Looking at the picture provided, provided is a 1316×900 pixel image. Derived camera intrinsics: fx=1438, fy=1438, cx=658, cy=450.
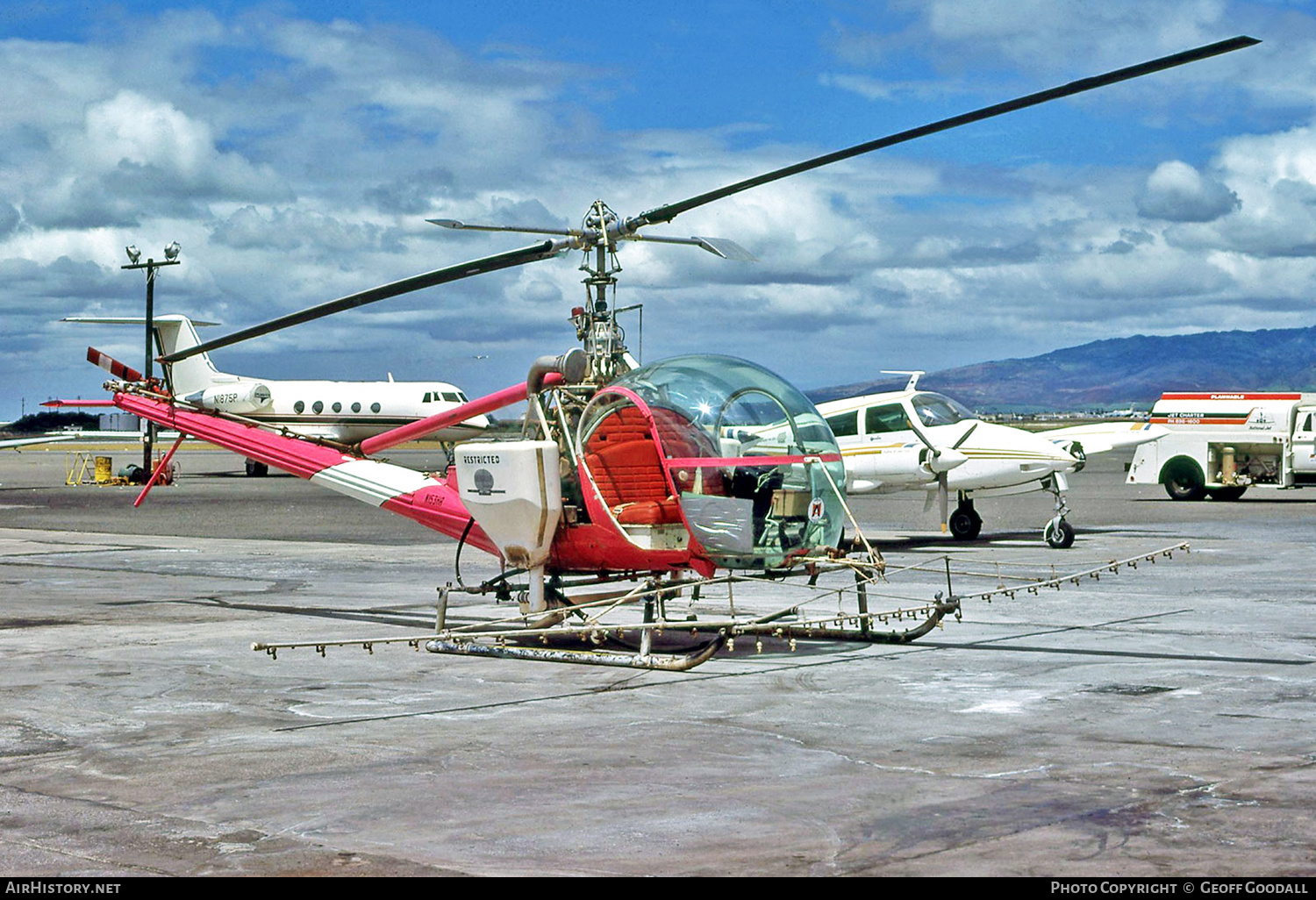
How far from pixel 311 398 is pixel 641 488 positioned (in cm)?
4108

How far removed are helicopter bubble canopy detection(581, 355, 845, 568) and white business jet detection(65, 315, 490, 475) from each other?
37.4 meters

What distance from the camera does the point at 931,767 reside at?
23.4ft

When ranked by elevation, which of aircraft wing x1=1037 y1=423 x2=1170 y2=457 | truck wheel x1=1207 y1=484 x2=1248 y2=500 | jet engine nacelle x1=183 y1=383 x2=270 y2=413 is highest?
jet engine nacelle x1=183 y1=383 x2=270 y2=413

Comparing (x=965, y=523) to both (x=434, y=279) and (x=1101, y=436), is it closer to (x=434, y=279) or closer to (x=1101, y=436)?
(x=1101, y=436)

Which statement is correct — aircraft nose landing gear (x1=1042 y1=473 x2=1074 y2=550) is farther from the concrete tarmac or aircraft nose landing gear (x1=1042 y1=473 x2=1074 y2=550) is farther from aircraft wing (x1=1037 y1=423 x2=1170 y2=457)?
the concrete tarmac

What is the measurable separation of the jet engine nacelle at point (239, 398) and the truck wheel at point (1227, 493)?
30.6 metres

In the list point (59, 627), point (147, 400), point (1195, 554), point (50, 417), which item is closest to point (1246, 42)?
point (59, 627)

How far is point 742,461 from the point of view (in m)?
10.4

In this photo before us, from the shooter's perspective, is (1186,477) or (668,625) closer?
(668,625)

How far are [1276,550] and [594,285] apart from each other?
44.1 ft

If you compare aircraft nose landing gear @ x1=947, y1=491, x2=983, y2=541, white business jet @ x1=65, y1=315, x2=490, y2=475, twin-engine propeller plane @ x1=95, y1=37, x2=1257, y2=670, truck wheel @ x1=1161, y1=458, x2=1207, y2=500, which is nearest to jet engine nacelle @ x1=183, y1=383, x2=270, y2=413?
white business jet @ x1=65, y1=315, x2=490, y2=475

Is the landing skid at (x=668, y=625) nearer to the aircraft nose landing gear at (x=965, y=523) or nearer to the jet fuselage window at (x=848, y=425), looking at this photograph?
the jet fuselage window at (x=848, y=425)

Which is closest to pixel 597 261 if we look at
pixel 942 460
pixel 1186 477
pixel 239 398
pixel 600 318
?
pixel 600 318

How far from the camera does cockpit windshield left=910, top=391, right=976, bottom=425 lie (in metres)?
21.8
